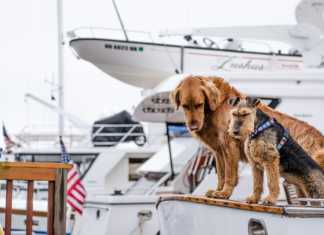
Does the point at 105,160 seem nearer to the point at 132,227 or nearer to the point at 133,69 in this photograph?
the point at 133,69

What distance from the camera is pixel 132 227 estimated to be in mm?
12242

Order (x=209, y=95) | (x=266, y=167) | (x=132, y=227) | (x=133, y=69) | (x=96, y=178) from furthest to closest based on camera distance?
(x=96, y=178)
(x=133, y=69)
(x=132, y=227)
(x=209, y=95)
(x=266, y=167)

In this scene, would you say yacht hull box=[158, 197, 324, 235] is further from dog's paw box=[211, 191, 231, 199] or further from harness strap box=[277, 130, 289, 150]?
harness strap box=[277, 130, 289, 150]

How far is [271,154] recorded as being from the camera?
6113 millimetres

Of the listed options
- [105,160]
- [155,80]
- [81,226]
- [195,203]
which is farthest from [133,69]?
[195,203]

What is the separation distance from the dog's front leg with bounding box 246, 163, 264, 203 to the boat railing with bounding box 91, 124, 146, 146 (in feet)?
60.0

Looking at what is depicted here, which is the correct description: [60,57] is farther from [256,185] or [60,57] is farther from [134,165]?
[256,185]

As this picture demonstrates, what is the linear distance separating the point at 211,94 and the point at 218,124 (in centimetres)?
27

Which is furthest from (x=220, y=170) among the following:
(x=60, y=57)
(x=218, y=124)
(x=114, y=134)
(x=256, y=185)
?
(x=60, y=57)

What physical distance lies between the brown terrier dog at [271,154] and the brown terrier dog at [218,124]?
0.31m

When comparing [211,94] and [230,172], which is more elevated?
[211,94]

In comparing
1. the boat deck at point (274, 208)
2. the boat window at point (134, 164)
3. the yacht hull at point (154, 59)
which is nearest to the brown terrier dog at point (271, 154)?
the boat deck at point (274, 208)

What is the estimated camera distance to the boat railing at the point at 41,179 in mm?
8141

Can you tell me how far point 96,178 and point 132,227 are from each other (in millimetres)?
11089
